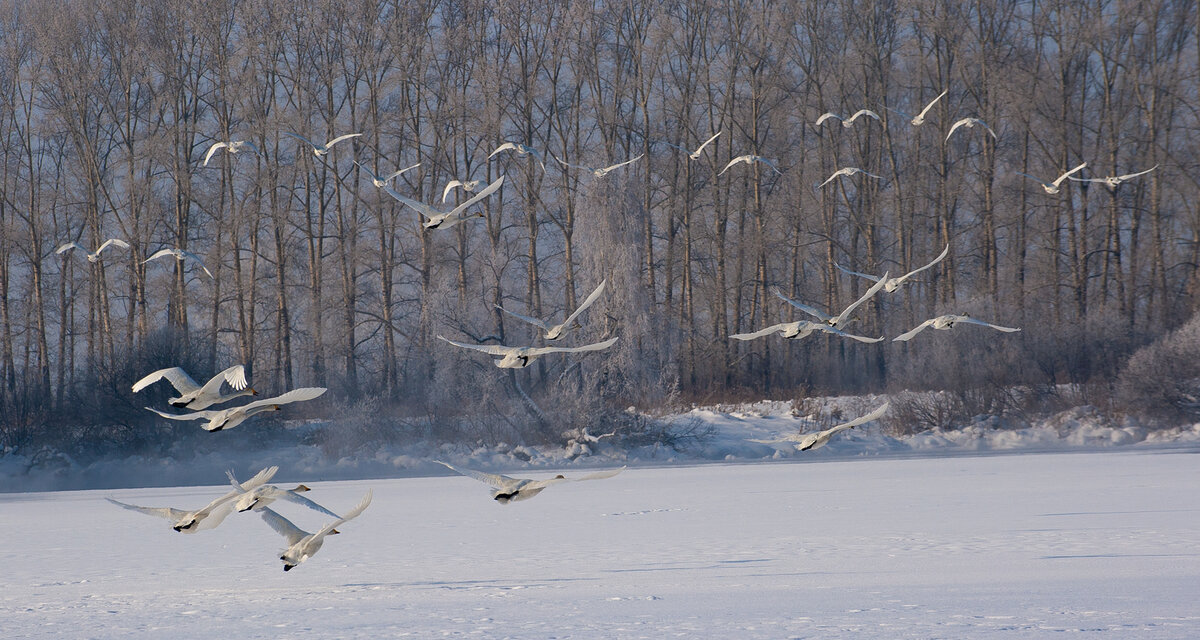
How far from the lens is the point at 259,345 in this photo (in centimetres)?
3578

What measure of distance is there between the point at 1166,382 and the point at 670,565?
16.8 meters

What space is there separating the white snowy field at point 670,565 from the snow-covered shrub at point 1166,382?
16.3 feet

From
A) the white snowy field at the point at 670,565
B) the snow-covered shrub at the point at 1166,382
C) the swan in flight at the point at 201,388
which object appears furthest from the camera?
the snow-covered shrub at the point at 1166,382

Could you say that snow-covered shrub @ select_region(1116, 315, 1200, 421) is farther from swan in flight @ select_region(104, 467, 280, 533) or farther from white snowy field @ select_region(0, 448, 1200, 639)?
swan in flight @ select_region(104, 467, 280, 533)

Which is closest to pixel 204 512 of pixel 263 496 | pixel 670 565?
pixel 263 496

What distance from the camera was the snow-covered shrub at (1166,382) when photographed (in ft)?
81.8

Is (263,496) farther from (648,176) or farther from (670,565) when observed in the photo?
(648,176)

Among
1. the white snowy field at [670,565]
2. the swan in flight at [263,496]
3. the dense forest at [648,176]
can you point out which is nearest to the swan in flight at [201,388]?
the swan in flight at [263,496]

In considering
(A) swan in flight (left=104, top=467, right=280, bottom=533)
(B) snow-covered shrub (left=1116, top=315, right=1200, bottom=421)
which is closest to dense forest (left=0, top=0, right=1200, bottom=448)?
(B) snow-covered shrub (left=1116, top=315, right=1200, bottom=421)

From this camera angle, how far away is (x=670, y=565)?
12.6 meters

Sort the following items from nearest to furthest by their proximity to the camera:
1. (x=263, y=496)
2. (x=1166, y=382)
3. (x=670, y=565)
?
(x=263, y=496) < (x=670, y=565) < (x=1166, y=382)

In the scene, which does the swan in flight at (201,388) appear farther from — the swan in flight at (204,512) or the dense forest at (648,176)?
the dense forest at (648,176)

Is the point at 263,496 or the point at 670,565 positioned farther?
the point at 670,565

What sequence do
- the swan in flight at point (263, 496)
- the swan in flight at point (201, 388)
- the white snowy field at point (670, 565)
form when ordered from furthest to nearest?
1. the white snowy field at point (670, 565)
2. the swan in flight at point (263, 496)
3. the swan in flight at point (201, 388)
